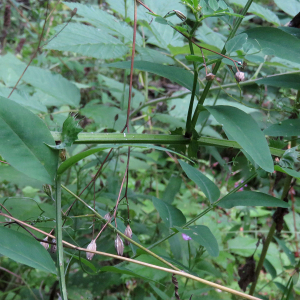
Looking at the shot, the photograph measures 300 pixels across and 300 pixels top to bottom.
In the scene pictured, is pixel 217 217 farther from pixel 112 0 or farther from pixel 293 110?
pixel 112 0

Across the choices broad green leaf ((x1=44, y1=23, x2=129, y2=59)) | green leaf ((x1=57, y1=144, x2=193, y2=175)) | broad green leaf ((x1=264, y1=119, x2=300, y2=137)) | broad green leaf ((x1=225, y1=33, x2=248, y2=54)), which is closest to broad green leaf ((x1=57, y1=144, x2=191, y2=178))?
green leaf ((x1=57, y1=144, x2=193, y2=175))

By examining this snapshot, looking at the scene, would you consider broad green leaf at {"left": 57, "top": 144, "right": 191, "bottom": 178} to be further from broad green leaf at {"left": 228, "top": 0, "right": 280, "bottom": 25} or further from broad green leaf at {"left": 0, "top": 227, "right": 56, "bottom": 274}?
broad green leaf at {"left": 228, "top": 0, "right": 280, "bottom": 25}

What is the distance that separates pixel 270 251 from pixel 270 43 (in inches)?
49.8

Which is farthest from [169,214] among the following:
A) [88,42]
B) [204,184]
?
[88,42]

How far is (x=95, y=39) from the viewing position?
972 millimetres

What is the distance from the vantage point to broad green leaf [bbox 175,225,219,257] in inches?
19.3

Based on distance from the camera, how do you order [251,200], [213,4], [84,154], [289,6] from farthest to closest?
[289,6], [251,200], [213,4], [84,154]

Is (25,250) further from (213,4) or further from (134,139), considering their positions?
(213,4)

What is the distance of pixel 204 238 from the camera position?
1.68 ft

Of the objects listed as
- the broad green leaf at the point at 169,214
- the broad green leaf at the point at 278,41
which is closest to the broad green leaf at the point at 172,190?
the broad green leaf at the point at 169,214

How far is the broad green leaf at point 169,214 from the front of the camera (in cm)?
63

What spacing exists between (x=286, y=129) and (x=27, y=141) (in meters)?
0.56

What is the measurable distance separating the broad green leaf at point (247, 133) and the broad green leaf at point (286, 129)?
174mm

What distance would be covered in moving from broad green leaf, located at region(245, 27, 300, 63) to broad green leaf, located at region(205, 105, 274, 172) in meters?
0.13
